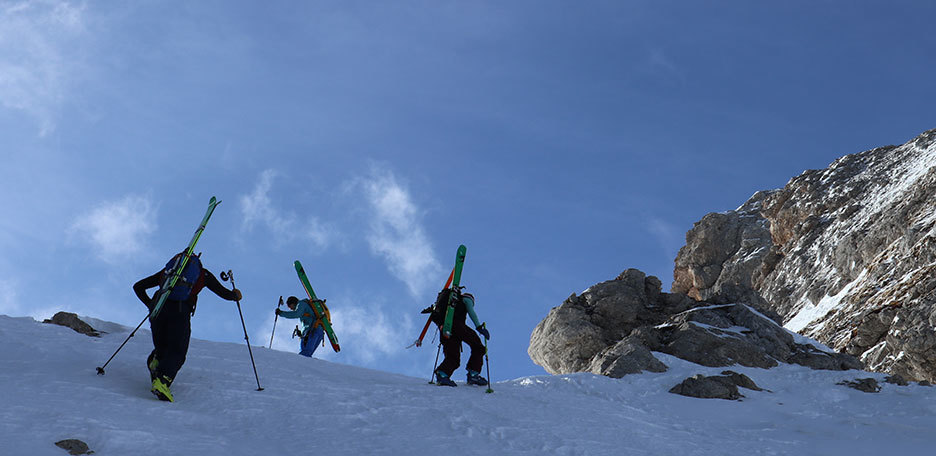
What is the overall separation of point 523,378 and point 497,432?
18.6 ft

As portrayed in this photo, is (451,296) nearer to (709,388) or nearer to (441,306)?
(441,306)

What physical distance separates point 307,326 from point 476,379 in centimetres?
730

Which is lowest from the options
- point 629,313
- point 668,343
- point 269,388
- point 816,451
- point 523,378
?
point 816,451

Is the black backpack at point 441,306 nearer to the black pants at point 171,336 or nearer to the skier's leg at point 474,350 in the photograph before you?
the skier's leg at point 474,350

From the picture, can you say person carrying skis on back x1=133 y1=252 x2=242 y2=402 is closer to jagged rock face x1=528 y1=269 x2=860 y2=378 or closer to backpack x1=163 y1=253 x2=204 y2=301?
backpack x1=163 y1=253 x2=204 y2=301

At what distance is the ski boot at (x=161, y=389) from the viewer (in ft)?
27.7

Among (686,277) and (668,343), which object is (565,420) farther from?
(686,277)

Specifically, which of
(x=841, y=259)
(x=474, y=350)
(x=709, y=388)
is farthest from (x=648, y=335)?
(x=841, y=259)

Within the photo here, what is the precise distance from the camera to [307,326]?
738 inches

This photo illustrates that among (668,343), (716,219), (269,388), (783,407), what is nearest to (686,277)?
(716,219)

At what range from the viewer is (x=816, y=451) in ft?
30.5

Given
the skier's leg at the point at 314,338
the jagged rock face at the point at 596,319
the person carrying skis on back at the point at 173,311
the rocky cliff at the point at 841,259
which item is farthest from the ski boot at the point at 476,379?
the rocky cliff at the point at 841,259

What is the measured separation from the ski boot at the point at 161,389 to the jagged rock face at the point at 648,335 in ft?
32.8

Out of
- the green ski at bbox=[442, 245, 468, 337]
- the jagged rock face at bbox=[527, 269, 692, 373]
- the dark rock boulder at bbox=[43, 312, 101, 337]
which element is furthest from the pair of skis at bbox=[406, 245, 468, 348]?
the jagged rock face at bbox=[527, 269, 692, 373]
